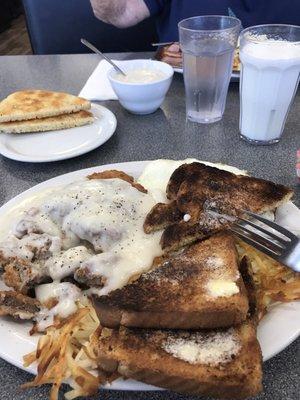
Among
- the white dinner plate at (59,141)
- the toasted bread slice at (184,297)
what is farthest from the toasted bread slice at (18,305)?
the white dinner plate at (59,141)

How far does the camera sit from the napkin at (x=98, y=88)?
2146mm

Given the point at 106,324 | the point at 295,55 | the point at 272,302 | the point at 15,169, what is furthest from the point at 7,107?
the point at 272,302

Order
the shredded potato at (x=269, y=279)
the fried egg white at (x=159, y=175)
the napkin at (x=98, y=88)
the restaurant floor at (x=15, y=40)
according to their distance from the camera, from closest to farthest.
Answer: the shredded potato at (x=269, y=279)
the fried egg white at (x=159, y=175)
the napkin at (x=98, y=88)
the restaurant floor at (x=15, y=40)

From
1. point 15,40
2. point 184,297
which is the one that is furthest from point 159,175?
point 15,40

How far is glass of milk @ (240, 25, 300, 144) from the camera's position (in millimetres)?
1583

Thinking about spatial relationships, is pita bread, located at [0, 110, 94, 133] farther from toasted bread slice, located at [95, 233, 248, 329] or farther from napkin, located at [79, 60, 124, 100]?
toasted bread slice, located at [95, 233, 248, 329]

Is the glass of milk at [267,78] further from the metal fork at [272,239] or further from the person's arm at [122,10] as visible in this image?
the person's arm at [122,10]

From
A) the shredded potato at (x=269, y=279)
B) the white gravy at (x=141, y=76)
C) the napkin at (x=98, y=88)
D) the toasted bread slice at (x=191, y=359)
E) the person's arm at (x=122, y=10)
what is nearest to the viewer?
the toasted bread slice at (x=191, y=359)

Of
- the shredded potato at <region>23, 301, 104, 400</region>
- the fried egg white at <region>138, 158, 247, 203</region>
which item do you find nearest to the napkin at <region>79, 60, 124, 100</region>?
the fried egg white at <region>138, 158, 247, 203</region>

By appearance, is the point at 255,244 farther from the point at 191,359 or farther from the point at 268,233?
the point at 191,359

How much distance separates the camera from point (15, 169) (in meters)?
1.67

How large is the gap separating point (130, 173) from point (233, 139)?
534 millimetres

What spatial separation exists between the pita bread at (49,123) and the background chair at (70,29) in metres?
1.44

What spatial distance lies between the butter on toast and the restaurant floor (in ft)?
18.1
